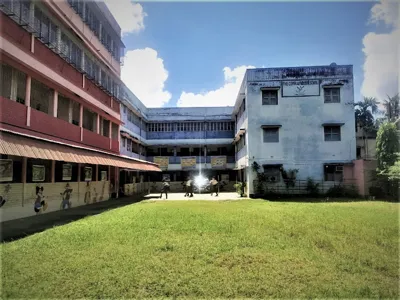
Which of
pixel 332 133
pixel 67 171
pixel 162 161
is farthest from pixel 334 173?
pixel 162 161

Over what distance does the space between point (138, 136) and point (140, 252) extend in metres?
23.5

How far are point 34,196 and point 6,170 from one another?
2042 millimetres

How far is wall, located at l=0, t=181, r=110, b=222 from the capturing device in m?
9.42

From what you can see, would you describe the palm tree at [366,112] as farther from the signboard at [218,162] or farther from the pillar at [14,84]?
the pillar at [14,84]

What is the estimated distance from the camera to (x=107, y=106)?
1881 centimetres

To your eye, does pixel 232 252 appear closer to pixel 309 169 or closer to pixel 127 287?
pixel 127 287

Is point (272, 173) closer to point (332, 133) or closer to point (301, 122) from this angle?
point (301, 122)

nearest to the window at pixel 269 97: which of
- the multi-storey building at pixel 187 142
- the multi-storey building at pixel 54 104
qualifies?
the multi-storey building at pixel 54 104

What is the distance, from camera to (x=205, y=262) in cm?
513

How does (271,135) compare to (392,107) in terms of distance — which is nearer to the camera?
(271,135)

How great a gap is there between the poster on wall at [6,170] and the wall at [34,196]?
0.73 feet

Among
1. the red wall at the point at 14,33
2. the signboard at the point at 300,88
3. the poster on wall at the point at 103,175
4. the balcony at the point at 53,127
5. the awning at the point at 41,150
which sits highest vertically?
the signboard at the point at 300,88

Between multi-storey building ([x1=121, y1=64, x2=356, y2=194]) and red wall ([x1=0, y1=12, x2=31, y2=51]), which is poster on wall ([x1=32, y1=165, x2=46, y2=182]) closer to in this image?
red wall ([x1=0, y1=12, x2=31, y2=51])

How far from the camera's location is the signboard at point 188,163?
30875 mm
